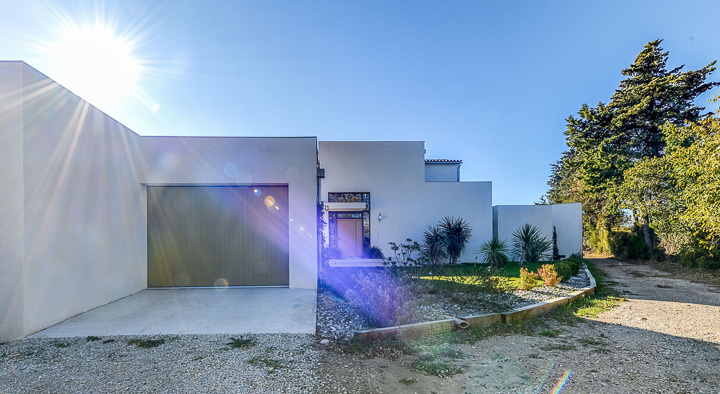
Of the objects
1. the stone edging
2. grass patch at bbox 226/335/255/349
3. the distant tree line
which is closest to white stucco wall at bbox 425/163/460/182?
the distant tree line

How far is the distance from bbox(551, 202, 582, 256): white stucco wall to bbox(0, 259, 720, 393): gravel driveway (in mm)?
13372

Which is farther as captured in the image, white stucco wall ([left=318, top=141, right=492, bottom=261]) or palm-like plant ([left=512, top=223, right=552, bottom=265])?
white stucco wall ([left=318, top=141, right=492, bottom=261])

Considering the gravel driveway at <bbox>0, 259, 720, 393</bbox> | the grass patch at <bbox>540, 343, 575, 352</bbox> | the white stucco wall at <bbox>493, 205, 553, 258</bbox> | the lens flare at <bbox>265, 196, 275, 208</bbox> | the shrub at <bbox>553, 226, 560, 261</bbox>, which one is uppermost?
the lens flare at <bbox>265, 196, 275, 208</bbox>

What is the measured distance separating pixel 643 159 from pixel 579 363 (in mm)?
17982

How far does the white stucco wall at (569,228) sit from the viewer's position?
1666cm

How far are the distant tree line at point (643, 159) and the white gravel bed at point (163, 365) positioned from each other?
12.1 meters

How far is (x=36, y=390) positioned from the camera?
2.85m

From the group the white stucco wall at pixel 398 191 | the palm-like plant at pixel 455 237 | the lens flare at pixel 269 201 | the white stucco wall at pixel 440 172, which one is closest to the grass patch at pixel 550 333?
the lens flare at pixel 269 201

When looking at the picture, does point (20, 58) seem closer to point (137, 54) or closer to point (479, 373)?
point (137, 54)

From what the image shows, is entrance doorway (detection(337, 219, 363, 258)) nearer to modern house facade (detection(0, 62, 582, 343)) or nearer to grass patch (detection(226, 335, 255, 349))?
modern house facade (detection(0, 62, 582, 343))

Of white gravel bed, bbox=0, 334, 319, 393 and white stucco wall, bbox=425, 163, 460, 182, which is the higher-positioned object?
white stucco wall, bbox=425, 163, 460, 182

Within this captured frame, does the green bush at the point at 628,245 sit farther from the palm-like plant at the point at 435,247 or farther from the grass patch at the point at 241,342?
the grass patch at the point at 241,342

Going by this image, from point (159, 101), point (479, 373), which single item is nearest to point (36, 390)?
point (479, 373)

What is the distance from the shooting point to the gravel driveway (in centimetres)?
297
